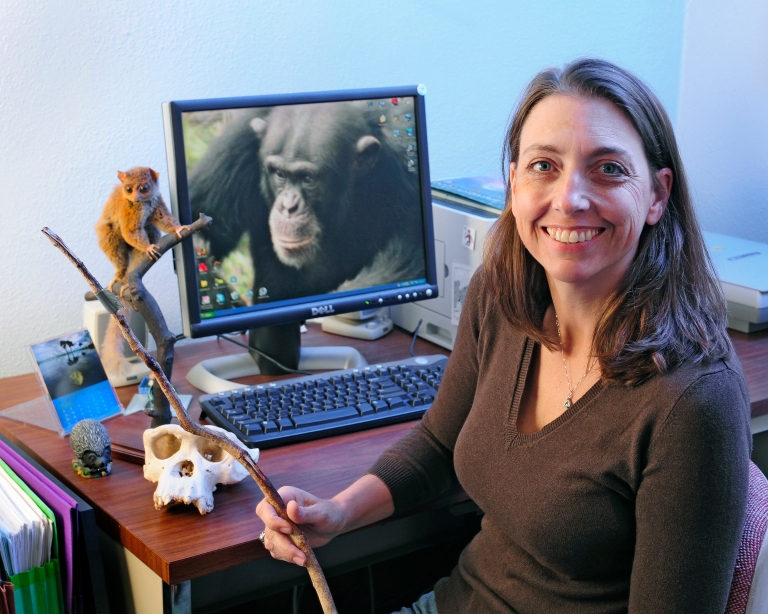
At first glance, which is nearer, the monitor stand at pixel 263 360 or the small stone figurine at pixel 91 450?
the small stone figurine at pixel 91 450

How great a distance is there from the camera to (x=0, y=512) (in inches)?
42.6

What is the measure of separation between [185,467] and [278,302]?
40cm

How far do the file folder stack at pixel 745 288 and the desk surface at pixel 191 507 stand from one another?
0.15 m

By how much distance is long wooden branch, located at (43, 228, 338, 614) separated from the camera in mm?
863

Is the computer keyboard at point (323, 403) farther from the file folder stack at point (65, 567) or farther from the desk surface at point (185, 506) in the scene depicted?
the file folder stack at point (65, 567)

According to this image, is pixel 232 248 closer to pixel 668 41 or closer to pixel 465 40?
pixel 465 40

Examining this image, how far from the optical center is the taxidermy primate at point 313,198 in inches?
54.9

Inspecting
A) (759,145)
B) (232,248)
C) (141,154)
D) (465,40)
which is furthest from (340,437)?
(759,145)

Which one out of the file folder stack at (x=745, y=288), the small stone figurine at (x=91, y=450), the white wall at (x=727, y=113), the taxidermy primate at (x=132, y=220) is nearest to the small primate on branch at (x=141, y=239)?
the taxidermy primate at (x=132, y=220)

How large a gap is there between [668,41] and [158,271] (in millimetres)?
1546

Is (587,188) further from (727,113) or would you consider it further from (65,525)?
(727,113)

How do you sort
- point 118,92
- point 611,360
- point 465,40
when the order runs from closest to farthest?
1. point 611,360
2. point 118,92
3. point 465,40

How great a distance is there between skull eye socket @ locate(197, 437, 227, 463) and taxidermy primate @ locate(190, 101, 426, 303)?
35cm

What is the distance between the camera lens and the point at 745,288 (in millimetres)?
1700
